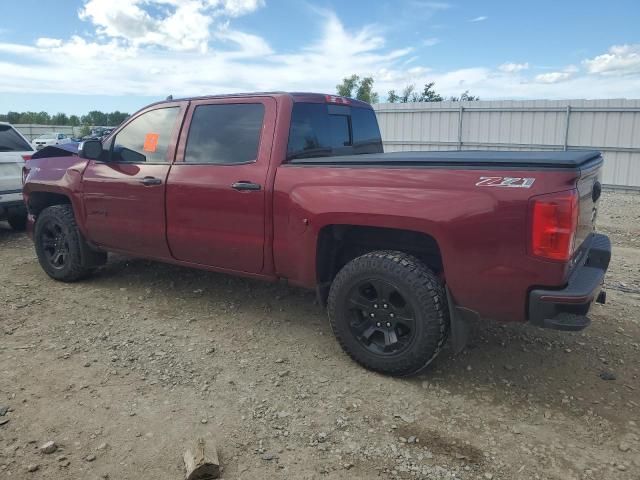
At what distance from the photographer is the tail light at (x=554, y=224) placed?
2.74m

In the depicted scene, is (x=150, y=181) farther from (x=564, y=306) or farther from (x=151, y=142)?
(x=564, y=306)

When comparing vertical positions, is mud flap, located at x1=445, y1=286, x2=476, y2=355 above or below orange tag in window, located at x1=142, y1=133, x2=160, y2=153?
below

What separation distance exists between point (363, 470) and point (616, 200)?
11655 mm

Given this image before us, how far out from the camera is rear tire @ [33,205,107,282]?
5.24 metres

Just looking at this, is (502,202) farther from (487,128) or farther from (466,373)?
(487,128)

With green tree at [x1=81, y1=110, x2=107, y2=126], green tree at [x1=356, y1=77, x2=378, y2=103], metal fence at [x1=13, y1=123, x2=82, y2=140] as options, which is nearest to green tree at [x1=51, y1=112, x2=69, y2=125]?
green tree at [x1=81, y1=110, x2=107, y2=126]

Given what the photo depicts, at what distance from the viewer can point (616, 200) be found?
12.1 metres

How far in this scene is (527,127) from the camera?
1459 centimetres

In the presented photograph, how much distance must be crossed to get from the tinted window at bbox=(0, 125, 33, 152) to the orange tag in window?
4.27 metres

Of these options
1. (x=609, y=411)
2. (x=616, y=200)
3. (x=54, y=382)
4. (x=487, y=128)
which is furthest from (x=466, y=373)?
(x=487, y=128)

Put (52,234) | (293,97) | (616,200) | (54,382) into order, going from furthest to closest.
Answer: (616,200), (52,234), (293,97), (54,382)

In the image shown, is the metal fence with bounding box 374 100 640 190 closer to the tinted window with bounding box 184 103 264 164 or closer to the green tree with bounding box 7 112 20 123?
the tinted window with bounding box 184 103 264 164

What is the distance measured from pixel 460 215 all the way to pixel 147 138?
9.58 ft

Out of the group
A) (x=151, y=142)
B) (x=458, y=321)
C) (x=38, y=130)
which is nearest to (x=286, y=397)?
(x=458, y=321)
